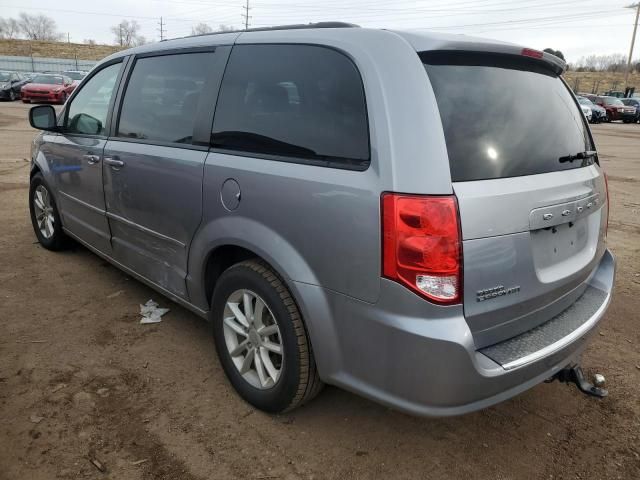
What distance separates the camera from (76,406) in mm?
2592

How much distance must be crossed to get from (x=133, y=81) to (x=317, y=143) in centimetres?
191

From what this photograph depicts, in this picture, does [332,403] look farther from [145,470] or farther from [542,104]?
[542,104]

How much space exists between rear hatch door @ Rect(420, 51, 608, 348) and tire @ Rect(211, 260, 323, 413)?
0.79m

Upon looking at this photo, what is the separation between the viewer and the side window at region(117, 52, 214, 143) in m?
2.86

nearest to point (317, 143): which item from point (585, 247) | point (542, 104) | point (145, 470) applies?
point (542, 104)

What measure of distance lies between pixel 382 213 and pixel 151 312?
2416 mm

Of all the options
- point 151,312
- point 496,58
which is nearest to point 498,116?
point 496,58

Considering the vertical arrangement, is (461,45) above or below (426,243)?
above

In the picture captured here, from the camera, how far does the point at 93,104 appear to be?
3865mm

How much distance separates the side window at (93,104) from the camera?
3.66 meters

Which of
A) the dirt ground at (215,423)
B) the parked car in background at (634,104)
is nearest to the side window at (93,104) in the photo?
the dirt ground at (215,423)

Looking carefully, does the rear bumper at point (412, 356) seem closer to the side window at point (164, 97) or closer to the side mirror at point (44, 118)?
the side window at point (164, 97)

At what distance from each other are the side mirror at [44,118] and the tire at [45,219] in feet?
1.96

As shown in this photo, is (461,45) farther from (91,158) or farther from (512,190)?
(91,158)
